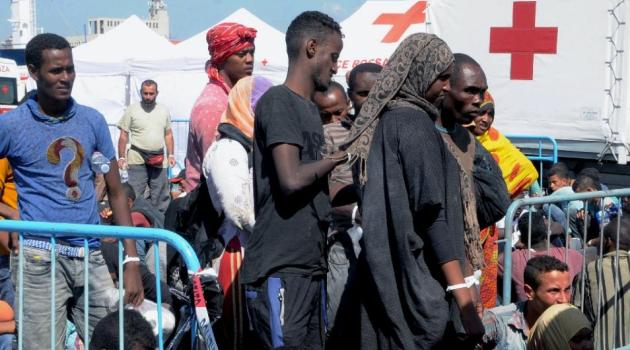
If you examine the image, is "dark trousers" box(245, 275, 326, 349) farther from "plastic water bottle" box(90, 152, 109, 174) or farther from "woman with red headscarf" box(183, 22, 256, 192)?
"woman with red headscarf" box(183, 22, 256, 192)

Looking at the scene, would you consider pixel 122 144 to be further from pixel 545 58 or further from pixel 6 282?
pixel 6 282

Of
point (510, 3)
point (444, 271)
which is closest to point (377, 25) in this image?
point (510, 3)

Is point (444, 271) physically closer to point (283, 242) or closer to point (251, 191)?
point (283, 242)

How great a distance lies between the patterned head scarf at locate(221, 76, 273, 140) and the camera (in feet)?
13.2

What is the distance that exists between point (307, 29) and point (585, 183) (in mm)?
5311

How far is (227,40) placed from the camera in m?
4.45

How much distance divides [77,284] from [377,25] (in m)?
13.1

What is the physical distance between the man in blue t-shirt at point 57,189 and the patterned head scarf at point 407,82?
1064 mm

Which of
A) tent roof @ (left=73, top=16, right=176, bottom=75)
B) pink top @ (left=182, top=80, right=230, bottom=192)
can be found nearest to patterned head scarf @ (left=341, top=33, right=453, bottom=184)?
pink top @ (left=182, top=80, right=230, bottom=192)

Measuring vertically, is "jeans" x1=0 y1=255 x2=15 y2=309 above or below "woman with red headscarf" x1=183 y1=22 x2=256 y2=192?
below

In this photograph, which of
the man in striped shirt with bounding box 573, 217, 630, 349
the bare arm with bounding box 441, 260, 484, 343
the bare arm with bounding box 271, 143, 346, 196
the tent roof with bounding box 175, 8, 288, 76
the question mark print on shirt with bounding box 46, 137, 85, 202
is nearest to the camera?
the bare arm with bounding box 441, 260, 484, 343

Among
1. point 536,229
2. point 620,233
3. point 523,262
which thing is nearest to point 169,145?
point 536,229

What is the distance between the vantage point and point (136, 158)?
12055 millimetres

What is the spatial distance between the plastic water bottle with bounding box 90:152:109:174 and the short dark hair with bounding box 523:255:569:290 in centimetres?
221
